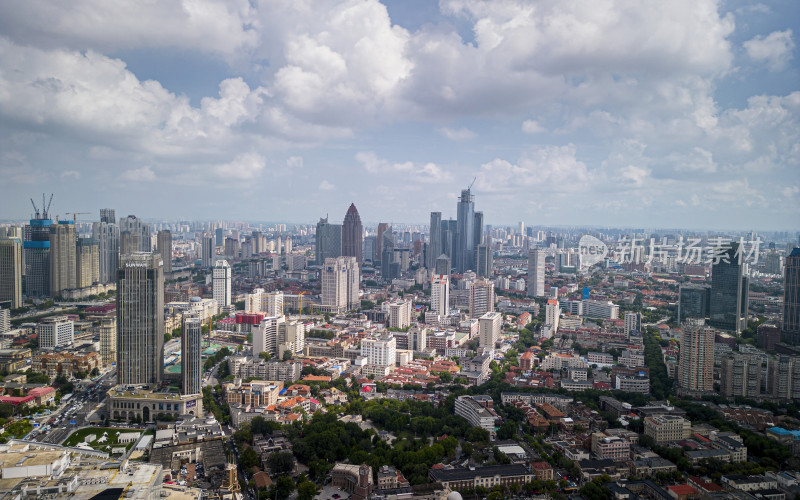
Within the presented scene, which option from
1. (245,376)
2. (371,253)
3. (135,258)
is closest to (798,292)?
(245,376)

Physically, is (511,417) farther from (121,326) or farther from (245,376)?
(121,326)

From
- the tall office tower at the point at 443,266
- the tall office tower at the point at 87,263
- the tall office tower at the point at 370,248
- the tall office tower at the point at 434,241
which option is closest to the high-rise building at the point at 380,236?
the tall office tower at the point at 370,248

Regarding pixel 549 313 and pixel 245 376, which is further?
pixel 549 313

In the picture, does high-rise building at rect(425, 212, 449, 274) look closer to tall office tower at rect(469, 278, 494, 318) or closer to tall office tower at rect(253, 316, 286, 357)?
tall office tower at rect(469, 278, 494, 318)

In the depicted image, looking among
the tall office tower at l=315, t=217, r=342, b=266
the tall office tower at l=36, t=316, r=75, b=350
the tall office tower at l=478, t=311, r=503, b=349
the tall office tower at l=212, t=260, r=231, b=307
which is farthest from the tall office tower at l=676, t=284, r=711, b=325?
the tall office tower at l=315, t=217, r=342, b=266

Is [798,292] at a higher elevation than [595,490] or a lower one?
higher

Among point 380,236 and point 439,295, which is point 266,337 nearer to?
point 439,295
